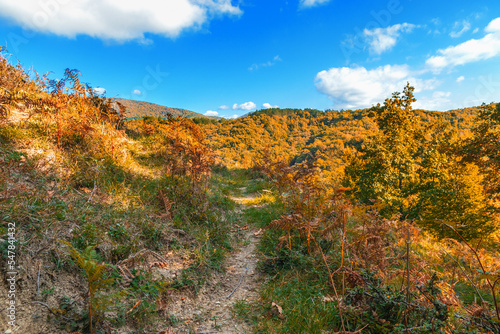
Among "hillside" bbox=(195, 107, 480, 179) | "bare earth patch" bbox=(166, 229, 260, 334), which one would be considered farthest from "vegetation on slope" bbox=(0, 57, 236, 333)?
"hillside" bbox=(195, 107, 480, 179)

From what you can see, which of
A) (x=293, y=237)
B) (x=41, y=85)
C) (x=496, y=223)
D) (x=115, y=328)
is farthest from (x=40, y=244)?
(x=496, y=223)

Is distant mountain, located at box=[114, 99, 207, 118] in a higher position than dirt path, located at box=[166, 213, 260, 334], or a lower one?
higher

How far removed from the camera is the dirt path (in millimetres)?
2797

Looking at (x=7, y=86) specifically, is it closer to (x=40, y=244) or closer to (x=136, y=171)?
(x=136, y=171)

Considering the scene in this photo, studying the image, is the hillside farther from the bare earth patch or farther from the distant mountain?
the bare earth patch

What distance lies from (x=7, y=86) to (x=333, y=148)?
70.9m

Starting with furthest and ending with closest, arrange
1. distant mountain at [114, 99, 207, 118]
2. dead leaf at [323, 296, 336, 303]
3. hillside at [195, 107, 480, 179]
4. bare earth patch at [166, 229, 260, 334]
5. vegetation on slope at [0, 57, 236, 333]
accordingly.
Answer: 1. hillside at [195, 107, 480, 179]
2. distant mountain at [114, 99, 207, 118]
3. dead leaf at [323, 296, 336, 303]
4. bare earth patch at [166, 229, 260, 334]
5. vegetation on slope at [0, 57, 236, 333]

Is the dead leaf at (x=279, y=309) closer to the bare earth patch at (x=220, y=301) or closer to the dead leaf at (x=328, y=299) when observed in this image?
the bare earth patch at (x=220, y=301)

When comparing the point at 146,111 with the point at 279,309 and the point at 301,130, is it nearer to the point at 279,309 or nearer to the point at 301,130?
the point at 279,309

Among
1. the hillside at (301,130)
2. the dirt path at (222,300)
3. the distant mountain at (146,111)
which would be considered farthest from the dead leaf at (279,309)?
the hillside at (301,130)

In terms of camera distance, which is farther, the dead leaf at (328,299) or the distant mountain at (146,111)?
the distant mountain at (146,111)

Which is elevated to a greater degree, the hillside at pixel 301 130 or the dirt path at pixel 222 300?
the hillside at pixel 301 130

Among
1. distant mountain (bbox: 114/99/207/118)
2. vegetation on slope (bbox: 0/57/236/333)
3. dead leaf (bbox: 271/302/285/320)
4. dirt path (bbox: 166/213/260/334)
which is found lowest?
dirt path (bbox: 166/213/260/334)

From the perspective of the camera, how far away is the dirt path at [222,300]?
2797 mm
